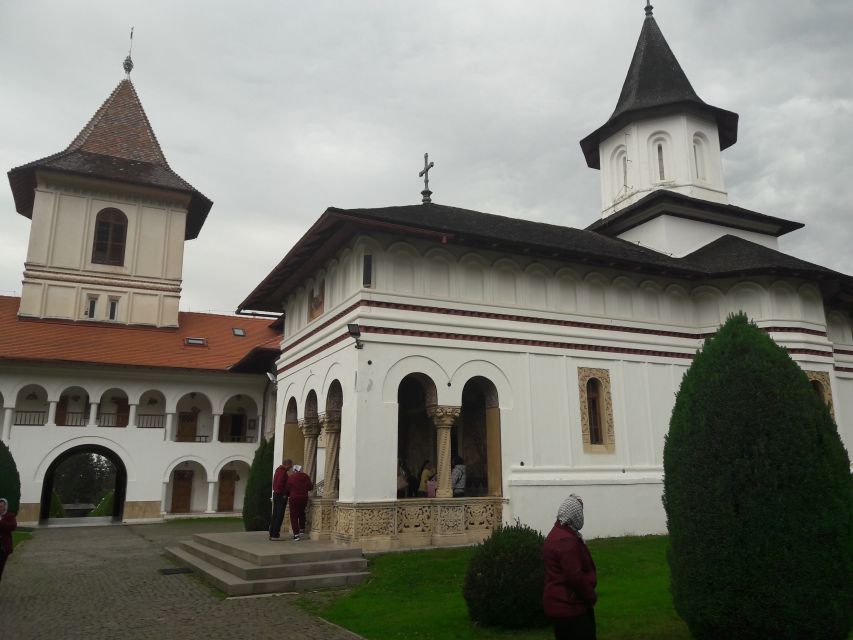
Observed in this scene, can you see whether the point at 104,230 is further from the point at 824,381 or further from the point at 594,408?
the point at 824,381

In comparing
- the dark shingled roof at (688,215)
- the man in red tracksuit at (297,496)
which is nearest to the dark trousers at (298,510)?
the man in red tracksuit at (297,496)

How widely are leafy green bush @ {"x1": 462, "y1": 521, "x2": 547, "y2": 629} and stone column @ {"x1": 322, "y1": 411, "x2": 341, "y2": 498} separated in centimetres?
728

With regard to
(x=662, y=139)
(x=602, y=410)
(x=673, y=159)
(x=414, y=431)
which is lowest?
(x=414, y=431)

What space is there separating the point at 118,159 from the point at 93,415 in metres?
13.2

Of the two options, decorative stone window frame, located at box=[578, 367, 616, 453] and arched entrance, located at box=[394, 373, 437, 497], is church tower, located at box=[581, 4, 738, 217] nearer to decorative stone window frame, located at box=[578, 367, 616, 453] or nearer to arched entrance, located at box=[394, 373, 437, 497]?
decorative stone window frame, located at box=[578, 367, 616, 453]

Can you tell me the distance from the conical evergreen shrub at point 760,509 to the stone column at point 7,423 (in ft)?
86.6

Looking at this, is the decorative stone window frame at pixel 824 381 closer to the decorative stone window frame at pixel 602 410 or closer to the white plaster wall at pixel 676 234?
the white plaster wall at pixel 676 234

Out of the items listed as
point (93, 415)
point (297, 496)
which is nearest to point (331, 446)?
point (297, 496)

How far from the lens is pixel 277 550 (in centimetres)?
1107

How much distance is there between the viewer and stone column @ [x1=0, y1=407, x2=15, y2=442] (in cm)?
2545

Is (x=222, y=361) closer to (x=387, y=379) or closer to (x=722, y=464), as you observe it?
(x=387, y=379)

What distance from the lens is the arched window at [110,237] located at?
31984 millimetres

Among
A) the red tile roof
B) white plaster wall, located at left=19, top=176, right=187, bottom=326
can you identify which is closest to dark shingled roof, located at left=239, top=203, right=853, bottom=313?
the red tile roof

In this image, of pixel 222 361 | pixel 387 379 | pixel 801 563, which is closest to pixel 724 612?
pixel 801 563
